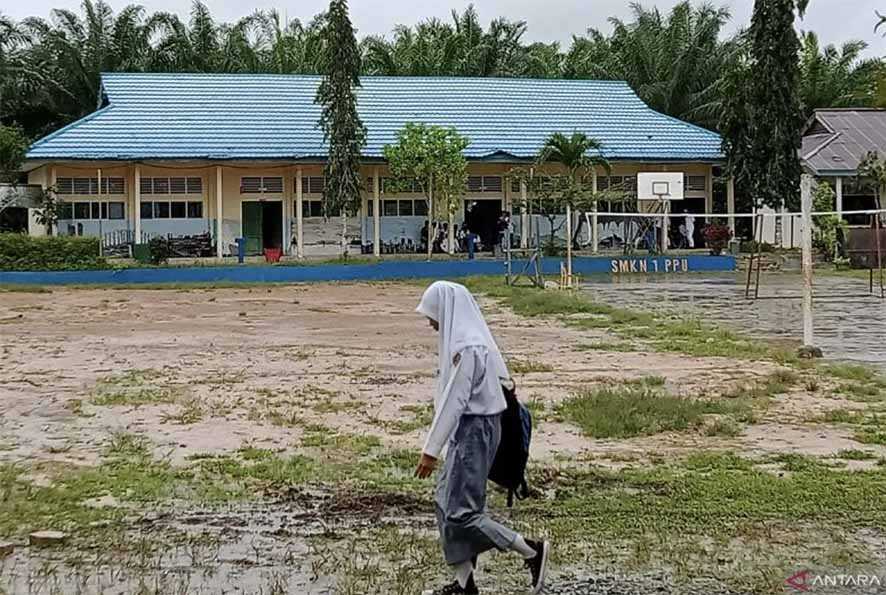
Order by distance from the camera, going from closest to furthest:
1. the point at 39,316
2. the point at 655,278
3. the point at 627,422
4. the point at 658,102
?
the point at 627,422
the point at 39,316
the point at 655,278
the point at 658,102

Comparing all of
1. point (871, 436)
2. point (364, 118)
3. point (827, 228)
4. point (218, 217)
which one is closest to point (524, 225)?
point (364, 118)

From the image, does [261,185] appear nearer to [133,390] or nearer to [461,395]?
[133,390]

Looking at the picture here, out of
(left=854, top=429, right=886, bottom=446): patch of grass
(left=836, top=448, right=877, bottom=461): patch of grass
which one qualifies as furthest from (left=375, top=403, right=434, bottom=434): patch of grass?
(left=854, top=429, right=886, bottom=446): patch of grass

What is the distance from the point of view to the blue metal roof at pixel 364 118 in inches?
1411

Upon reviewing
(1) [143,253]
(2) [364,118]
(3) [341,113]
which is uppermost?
(2) [364,118]

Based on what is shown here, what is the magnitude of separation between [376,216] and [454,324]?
3173cm

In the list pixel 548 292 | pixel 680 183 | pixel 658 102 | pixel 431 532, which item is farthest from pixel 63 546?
pixel 658 102

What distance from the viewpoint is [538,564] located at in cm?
531

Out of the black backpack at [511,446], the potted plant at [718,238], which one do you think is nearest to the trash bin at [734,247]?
the potted plant at [718,238]

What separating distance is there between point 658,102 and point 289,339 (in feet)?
105

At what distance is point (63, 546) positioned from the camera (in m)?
6.09

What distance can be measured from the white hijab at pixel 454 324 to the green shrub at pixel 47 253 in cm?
2748

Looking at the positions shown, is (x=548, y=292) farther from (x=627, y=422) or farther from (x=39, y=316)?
(x=627, y=422)

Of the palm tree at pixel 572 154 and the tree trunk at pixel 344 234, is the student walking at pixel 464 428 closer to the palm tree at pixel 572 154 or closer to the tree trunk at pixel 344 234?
the palm tree at pixel 572 154
